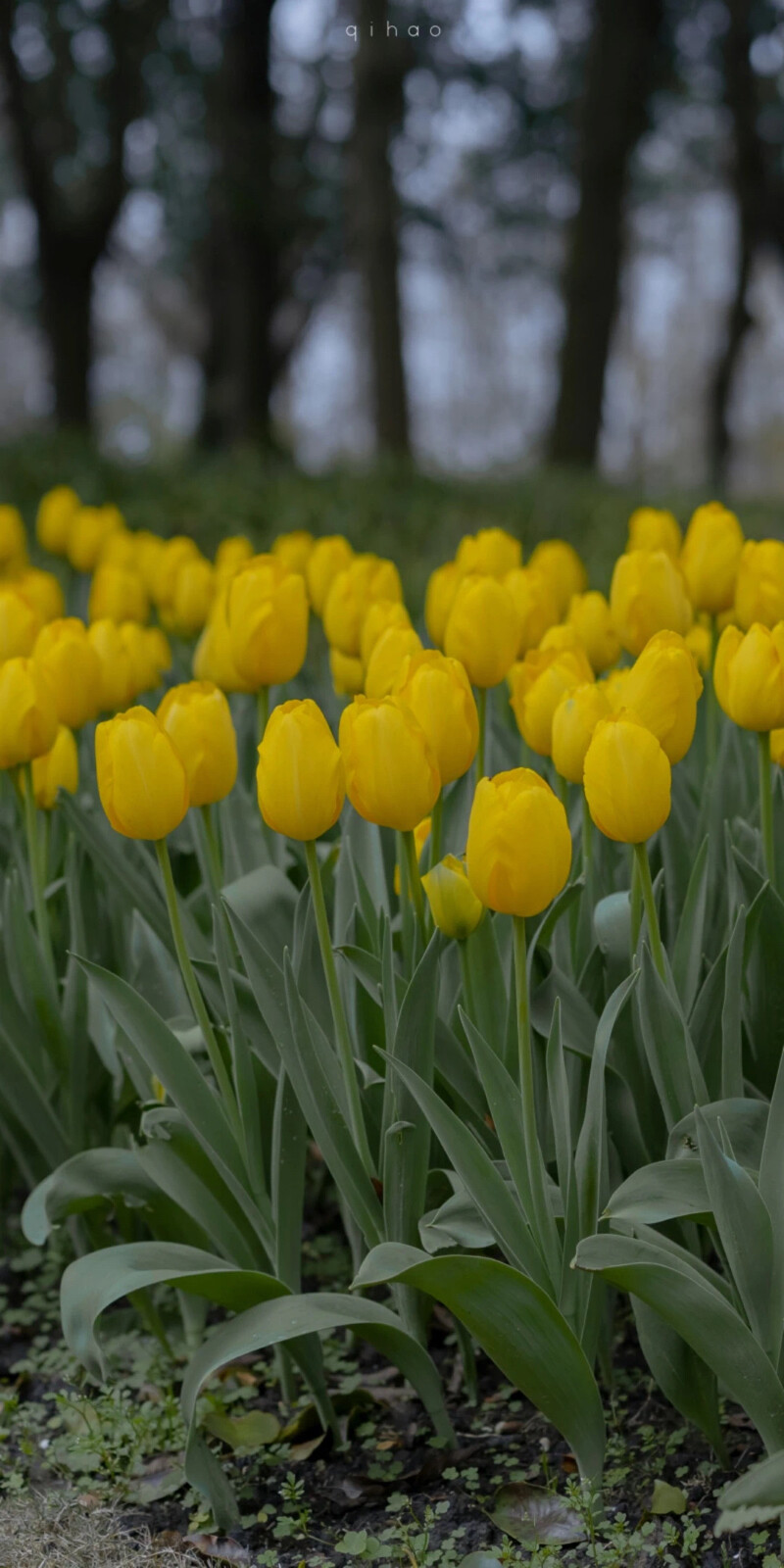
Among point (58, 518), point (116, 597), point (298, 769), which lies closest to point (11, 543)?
point (58, 518)

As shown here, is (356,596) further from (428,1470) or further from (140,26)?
(140,26)

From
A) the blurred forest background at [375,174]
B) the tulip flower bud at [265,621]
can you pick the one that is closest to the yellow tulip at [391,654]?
the tulip flower bud at [265,621]

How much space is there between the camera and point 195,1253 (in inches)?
69.7

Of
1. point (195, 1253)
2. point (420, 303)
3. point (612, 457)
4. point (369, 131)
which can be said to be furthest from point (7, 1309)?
point (612, 457)

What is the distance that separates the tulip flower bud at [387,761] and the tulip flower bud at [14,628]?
870 mm

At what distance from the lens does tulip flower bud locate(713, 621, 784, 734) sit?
172 cm

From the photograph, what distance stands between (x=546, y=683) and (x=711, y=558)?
55cm

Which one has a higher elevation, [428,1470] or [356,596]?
[356,596]

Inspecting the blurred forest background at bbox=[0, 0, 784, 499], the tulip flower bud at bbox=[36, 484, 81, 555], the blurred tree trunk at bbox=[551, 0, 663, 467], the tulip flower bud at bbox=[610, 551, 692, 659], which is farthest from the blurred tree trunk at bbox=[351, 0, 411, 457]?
the tulip flower bud at bbox=[610, 551, 692, 659]

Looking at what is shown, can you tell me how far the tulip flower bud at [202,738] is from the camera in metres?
1.75

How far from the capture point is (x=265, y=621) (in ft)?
6.58

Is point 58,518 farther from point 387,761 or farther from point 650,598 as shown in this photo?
point 387,761

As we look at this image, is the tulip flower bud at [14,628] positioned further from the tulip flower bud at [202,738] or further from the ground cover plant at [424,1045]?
the tulip flower bud at [202,738]

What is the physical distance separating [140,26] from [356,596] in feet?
40.1
